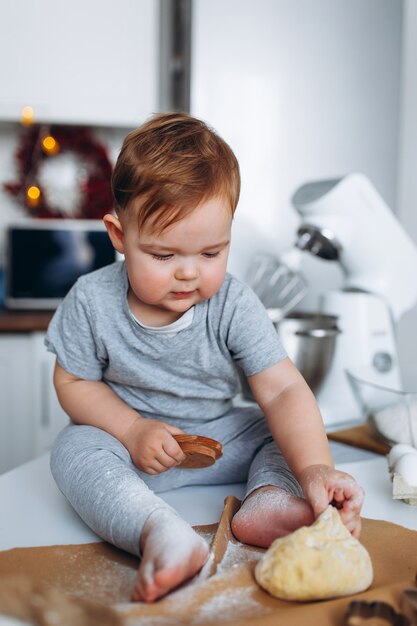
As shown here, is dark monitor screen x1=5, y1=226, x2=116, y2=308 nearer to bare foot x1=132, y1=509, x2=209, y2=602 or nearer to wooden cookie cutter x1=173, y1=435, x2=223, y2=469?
wooden cookie cutter x1=173, y1=435, x2=223, y2=469

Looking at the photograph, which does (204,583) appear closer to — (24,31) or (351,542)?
(351,542)

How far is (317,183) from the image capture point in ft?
4.32

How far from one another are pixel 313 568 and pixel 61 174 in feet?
6.84

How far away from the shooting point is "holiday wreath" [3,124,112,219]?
2.41 m

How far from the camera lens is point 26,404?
2035 millimetres

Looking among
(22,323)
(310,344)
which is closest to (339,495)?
(310,344)

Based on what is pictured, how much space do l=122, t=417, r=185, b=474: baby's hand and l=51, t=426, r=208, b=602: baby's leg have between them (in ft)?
0.05

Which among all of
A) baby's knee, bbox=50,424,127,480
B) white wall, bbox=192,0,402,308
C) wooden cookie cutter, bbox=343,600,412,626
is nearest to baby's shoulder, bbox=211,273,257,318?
baby's knee, bbox=50,424,127,480

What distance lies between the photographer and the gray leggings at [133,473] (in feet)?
2.16

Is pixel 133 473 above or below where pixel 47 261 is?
above

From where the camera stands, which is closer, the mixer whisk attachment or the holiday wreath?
the mixer whisk attachment

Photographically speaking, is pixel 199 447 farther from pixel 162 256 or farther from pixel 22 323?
pixel 22 323

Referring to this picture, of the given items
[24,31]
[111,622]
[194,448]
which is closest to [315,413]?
[194,448]

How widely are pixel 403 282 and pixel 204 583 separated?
2.84 ft
